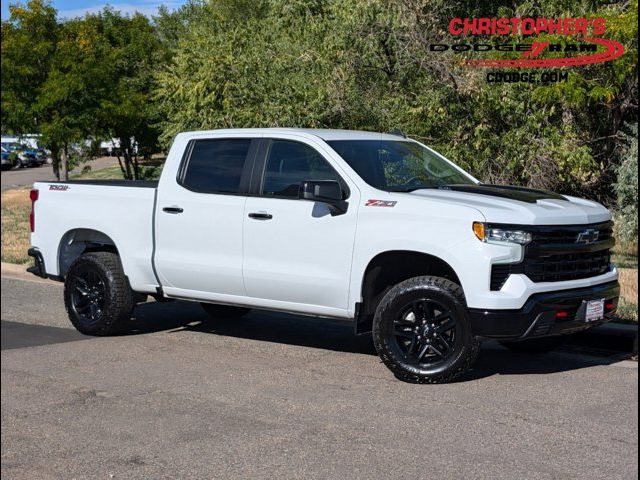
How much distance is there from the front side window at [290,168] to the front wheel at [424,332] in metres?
1.27

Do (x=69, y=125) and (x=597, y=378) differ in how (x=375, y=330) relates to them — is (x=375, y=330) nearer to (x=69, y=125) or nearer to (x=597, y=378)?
(x=597, y=378)

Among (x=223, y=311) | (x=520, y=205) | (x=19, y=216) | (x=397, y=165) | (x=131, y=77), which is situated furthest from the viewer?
(x=131, y=77)

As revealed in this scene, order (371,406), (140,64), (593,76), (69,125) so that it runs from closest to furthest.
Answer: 1. (371,406)
2. (593,76)
3. (69,125)
4. (140,64)

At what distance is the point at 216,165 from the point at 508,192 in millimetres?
2582

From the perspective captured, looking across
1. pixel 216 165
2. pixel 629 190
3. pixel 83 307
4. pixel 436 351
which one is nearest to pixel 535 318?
pixel 436 351

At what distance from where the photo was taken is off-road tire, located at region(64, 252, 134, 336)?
8922mm

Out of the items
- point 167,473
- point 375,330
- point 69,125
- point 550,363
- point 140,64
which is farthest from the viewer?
point 140,64

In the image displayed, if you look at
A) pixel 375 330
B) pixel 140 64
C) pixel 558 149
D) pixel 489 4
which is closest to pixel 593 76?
pixel 558 149

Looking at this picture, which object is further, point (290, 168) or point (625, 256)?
point (625, 256)

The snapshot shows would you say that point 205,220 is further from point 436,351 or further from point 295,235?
point 436,351

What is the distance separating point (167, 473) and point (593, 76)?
996cm

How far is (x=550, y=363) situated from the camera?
813 cm

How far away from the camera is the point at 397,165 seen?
8.40 m

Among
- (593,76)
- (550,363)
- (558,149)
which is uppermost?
(593,76)
